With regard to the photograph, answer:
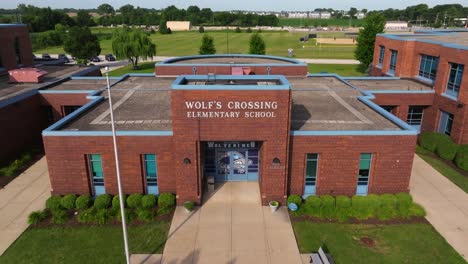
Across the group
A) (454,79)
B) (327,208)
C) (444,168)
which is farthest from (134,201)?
(454,79)

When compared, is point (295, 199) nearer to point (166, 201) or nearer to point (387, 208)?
point (387, 208)

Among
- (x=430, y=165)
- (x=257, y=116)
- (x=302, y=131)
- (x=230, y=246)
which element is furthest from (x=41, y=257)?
(x=430, y=165)

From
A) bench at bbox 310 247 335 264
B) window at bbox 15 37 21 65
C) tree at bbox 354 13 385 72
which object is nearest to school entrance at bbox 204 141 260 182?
bench at bbox 310 247 335 264

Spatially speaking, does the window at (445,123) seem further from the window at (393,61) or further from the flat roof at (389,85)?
the window at (393,61)

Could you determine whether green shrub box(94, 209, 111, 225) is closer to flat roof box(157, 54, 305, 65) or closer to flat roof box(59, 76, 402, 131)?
flat roof box(59, 76, 402, 131)

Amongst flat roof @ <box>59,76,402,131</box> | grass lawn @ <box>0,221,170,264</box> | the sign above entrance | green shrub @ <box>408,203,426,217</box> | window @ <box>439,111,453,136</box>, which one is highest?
flat roof @ <box>59,76,402,131</box>

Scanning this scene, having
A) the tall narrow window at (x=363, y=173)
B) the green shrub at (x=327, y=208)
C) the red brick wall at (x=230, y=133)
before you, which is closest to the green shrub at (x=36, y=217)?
the red brick wall at (x=230, y=133)

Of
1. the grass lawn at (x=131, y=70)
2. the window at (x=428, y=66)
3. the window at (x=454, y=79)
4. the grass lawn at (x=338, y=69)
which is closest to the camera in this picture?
the window at (x=454, y=79)
